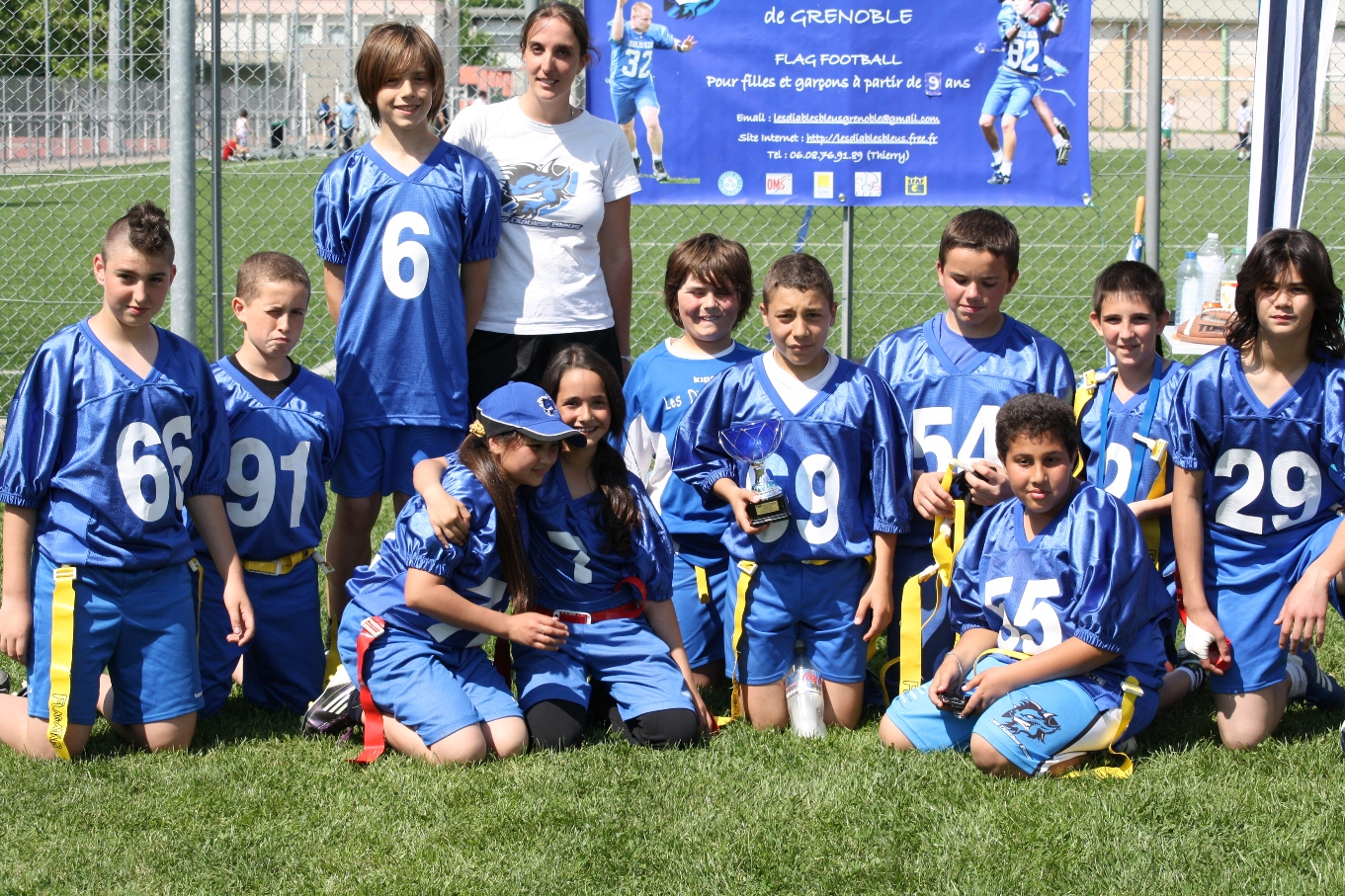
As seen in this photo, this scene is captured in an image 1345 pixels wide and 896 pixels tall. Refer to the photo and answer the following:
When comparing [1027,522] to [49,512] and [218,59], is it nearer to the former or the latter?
[49,512]

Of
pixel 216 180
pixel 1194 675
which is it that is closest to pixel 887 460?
pixel 1194 675

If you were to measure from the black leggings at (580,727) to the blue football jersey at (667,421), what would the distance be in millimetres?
788

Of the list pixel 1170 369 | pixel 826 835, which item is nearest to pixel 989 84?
pixel 1170 369

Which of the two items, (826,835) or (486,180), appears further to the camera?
(486,180)

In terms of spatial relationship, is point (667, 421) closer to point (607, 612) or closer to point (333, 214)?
point (607, 612)

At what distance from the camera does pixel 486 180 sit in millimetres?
4109

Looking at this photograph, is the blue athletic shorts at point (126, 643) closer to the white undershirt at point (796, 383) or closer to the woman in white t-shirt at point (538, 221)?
the woman in white t-shirt at point (538, 221)

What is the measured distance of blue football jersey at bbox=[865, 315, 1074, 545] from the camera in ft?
12.9

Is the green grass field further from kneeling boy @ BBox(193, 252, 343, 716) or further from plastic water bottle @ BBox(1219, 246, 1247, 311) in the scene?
plastic water bottle @ BBox(1219, 246, 1247, 311)

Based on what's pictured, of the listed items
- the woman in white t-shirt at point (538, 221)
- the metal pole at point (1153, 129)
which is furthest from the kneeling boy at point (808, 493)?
the metal pole at point (1153, 129)

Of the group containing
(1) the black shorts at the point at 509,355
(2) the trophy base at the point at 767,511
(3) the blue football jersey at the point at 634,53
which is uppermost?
(3) the blue football jersey at the point at 634,53

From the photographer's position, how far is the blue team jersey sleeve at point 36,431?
345cm

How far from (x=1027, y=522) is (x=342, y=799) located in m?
1.91

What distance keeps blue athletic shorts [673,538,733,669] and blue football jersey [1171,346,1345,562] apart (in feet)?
4.84
